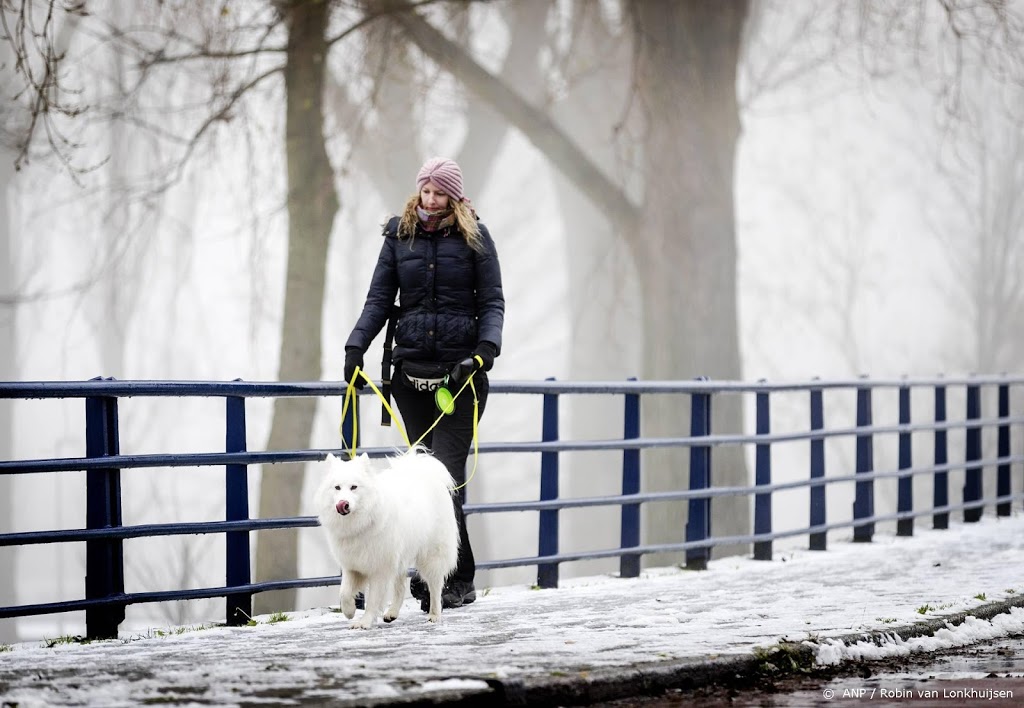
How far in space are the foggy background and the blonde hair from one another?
4.12 m

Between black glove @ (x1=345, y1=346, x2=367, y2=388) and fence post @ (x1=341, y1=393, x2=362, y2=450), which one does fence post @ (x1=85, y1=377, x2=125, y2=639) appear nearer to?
black glove @ (x1=345, y1=346, x2=367, y2=388)

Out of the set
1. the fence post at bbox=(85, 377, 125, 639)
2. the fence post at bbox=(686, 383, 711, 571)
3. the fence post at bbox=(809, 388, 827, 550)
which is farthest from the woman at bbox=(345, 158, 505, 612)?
the fence post at bbox=(809, 388, 827, 550)

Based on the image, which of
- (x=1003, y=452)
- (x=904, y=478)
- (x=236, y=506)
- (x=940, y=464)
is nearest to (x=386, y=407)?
(x=236, y=506)

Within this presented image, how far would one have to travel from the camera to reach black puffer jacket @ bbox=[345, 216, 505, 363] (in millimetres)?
7277

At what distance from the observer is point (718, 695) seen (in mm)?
5617

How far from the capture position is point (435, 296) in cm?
730

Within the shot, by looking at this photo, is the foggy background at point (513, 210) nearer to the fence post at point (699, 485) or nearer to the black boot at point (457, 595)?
the fence post at point (699, 485)

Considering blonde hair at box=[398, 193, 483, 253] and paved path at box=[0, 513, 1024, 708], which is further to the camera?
blonde hair at box=[398, 193, 483, 253]

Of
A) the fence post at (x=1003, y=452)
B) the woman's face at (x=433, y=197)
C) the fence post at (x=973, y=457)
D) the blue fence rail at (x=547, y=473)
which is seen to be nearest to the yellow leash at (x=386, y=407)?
the blue fence rail at (x=547, y=473)

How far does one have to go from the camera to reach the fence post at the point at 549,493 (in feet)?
29.2

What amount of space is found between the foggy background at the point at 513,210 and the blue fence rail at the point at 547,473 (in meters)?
3.17

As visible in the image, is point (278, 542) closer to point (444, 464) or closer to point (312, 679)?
point (444, 464)

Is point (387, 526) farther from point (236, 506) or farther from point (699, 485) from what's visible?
point (699, 485)

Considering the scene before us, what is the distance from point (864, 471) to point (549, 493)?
374 centimetres
